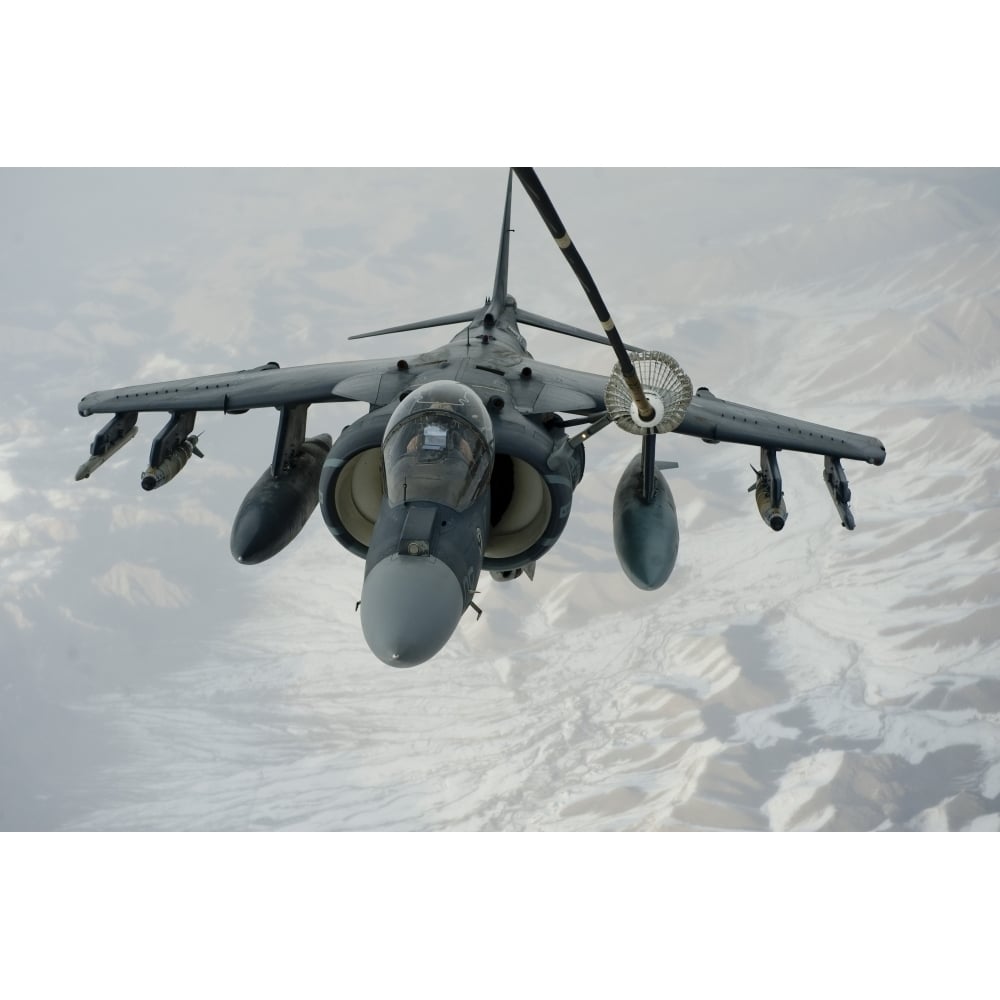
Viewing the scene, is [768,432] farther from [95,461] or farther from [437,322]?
[95,461]

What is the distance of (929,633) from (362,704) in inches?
1207

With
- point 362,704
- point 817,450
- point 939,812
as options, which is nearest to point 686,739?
point 939,812

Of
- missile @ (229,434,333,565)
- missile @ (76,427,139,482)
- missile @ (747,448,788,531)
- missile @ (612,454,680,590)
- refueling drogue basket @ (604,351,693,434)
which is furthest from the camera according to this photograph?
missile @ (76,427,139,482)

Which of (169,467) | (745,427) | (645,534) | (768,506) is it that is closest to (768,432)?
(745,427)

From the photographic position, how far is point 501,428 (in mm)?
10641

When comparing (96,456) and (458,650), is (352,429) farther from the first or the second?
(458,650)

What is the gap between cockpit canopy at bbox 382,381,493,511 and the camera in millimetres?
9570

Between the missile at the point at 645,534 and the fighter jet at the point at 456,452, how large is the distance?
23 millimetres

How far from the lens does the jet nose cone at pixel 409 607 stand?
866cm

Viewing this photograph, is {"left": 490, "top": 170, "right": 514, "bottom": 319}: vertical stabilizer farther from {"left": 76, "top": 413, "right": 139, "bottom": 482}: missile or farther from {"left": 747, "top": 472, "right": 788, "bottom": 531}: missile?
{"left": 76, "top": 413, "right": 139, "bottom": 482}: missile

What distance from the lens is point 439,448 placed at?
9.65 m

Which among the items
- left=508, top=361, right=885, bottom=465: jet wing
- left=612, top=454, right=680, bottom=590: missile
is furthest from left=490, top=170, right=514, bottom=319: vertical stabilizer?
left=612, top=454, right=680, bottom=590: missile

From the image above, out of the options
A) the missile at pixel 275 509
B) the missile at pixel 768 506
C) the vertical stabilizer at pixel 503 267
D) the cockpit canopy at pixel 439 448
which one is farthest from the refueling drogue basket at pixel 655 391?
the vertical stabilizer at pixel 503 267

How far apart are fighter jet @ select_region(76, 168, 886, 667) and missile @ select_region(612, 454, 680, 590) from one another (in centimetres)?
2
